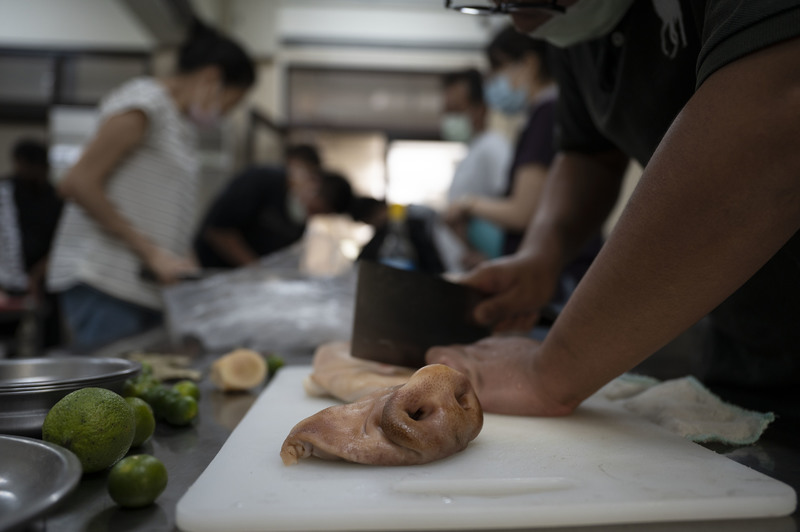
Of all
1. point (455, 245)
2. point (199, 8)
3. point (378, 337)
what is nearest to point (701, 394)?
point (378, 337)

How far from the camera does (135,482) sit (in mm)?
705

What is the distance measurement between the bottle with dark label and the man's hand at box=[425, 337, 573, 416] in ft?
9.33

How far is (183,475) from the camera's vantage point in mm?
854

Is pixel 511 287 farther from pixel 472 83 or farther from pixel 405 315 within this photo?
pixel 472 83

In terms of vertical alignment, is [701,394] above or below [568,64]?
below

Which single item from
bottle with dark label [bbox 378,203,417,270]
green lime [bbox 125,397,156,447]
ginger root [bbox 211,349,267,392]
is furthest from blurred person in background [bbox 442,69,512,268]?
green lime [bbox 125,397,156,447]

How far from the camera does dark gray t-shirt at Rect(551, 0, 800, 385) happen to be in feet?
3.47

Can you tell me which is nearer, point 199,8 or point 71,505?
point 71,505

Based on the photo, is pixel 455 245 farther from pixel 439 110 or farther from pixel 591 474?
pixel 591 474

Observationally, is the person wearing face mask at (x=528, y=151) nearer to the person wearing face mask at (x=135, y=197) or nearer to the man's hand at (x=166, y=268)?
the person wearing face mask at (x=135, y=197)

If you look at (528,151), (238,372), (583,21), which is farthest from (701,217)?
(528,151)

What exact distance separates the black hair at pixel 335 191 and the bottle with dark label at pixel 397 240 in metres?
0.31

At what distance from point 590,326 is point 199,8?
6.25 meters

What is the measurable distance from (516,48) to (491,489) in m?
2.70
